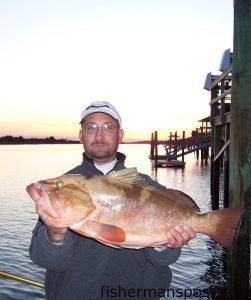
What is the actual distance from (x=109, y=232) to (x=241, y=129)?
13.2ft

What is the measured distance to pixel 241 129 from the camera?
6.15 meters

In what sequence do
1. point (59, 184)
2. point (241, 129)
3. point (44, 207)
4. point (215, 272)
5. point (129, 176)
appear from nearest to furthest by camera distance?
point (44, 207)
point (59, 184)
point (129, 176)
point (241, 129)
point (215, 272)

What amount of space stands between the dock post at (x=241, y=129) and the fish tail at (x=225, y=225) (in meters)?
3.17

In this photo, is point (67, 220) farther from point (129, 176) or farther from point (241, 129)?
point (241, 129)

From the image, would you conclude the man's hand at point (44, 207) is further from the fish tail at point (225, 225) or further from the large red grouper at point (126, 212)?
the fish tail at point (225, 225)

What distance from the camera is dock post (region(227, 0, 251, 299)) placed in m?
6.06

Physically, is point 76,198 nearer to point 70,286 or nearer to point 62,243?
point 62,243

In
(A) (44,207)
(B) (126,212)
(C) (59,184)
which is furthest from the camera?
(B) (126,212)

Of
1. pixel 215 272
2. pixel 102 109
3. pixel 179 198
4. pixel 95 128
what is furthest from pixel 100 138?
pixel 215 272

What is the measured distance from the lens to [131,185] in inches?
128

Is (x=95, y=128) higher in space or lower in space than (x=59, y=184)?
higher

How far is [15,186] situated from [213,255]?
25.6 m

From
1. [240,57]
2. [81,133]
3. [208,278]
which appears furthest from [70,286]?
[208,278]

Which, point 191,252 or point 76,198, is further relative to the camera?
point 191,252
